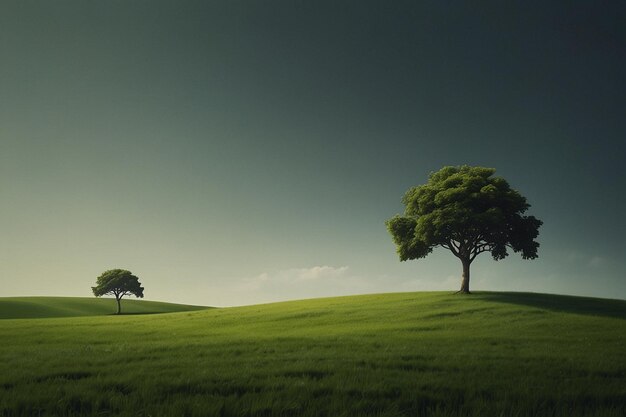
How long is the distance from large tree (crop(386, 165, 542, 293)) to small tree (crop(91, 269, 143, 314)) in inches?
2637

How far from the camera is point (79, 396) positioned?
7750 mm

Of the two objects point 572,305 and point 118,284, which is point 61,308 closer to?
point 118,284

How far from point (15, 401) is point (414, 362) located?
10.3 metres

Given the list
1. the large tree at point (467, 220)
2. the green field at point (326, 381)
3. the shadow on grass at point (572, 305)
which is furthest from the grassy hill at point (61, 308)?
the green field at point (326, 381)

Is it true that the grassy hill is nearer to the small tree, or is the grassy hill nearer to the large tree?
the small tree

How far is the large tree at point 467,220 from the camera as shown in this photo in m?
40.5

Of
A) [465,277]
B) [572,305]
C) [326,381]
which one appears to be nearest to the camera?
[326,381]

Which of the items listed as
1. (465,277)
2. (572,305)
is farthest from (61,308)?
(572,305)

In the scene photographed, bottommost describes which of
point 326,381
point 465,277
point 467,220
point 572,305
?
point 572,305

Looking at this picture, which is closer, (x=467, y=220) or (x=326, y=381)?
(x=326, y=381)

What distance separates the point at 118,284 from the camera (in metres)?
86.1

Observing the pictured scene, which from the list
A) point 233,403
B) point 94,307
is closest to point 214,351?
point 233,403

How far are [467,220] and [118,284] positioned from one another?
254ft

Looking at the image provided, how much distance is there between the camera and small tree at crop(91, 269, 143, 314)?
279 feet
